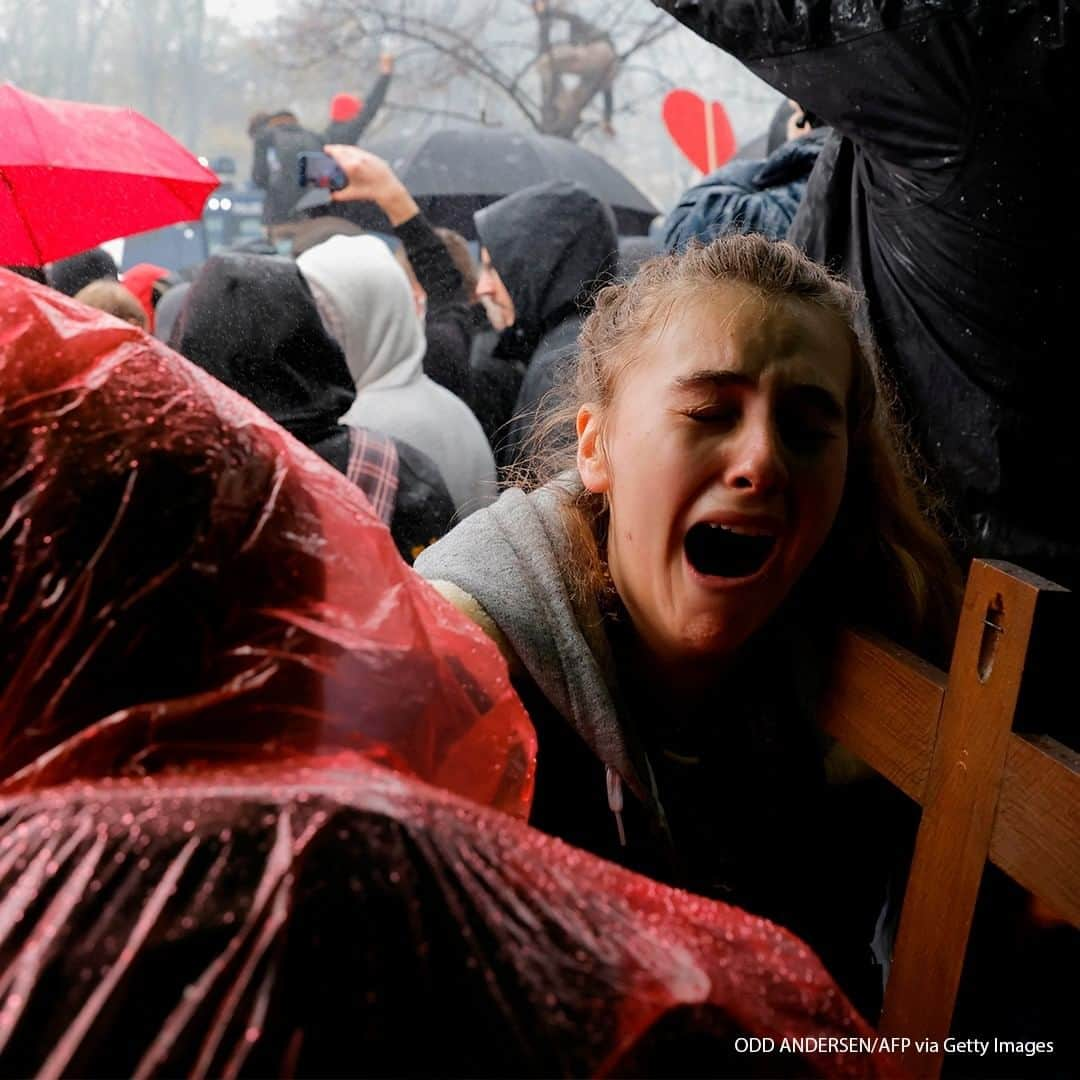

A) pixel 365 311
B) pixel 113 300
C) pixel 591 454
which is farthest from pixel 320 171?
pixel 591 454

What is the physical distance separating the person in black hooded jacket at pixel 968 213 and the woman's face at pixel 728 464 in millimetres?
228

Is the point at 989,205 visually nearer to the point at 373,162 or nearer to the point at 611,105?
the point at 373,162

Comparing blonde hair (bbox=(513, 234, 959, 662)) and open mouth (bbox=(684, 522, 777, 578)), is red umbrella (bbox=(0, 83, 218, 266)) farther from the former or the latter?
open mouth (bbox=(684, 522, 777, 578))

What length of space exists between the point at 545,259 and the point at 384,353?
680 millimetres

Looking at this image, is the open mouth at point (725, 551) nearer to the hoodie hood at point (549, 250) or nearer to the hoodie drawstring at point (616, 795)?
the hoodie drawstring at point (616, 795)

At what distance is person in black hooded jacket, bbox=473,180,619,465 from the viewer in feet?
12.8

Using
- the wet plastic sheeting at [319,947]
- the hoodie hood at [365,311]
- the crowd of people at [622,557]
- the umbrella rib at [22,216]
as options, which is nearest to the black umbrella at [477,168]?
the hoodie hood at [365,311]

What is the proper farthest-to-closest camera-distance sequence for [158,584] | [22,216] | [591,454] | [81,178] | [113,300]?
[113,300] < [81,178] < [22,216] < [591,454] < [158,584]

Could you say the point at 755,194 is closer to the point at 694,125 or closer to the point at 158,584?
the point at 158,584

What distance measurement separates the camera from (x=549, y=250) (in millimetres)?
3963

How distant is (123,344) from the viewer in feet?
2.62

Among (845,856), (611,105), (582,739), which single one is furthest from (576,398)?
(611,105)

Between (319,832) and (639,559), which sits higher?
(319,832)

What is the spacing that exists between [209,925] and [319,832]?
7cm
